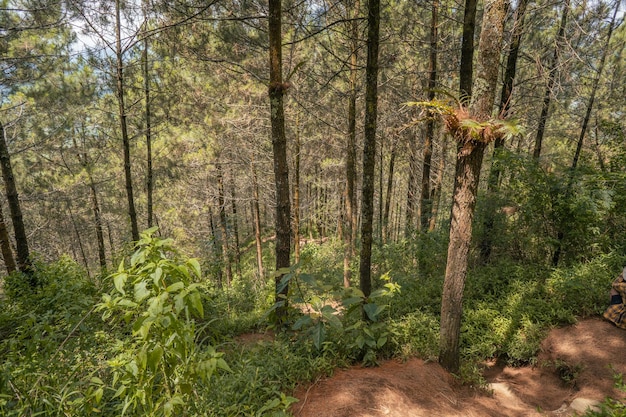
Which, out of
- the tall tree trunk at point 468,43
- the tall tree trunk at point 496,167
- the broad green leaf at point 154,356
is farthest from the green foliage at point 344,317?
the tall tree trunk at point 496,167

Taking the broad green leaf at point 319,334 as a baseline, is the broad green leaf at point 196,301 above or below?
above

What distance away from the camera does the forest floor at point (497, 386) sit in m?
3.37

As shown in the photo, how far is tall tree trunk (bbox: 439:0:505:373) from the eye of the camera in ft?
11.7

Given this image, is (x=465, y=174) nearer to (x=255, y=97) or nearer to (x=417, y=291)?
(x=417, y=291)

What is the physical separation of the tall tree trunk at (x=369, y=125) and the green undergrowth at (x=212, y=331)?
60 cm

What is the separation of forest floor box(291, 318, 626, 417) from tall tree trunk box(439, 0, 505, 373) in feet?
2.01

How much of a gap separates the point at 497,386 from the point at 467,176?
3.28 meters

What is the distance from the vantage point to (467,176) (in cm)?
381

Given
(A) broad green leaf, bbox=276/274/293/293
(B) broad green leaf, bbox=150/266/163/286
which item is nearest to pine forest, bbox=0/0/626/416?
(B) broad green leaf, bbox=150/266/163/286

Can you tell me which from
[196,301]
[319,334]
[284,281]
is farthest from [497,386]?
[196,301]

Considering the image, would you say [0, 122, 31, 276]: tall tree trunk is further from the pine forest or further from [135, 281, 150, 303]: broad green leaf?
[135, 281, 150, 303]: broad green leaf

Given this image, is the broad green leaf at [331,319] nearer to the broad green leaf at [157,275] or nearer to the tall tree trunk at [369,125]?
the tall tree trunk at [369,125]

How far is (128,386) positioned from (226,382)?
1.91 m

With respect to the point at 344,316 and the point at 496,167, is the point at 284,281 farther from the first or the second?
the point at 496,167
